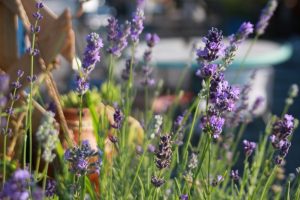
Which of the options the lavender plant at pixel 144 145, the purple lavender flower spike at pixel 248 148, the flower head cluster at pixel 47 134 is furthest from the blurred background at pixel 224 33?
the flower head cluster at pixel 47 134

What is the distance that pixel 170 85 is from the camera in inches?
277

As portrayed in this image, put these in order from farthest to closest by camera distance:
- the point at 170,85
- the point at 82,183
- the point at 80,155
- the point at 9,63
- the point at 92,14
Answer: the point at 92,14 → the point at 170,85 → the point at 9,63 → the point at 82,183 → the point at 80,155

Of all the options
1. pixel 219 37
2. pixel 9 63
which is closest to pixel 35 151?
pixel 9 63

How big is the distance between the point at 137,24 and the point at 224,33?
323 inches

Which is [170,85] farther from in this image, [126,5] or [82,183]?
[82,183]

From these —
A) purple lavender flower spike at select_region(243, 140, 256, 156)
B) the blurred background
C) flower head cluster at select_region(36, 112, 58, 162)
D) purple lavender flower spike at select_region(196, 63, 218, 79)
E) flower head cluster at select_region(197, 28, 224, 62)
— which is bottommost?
flower head cluster at select_region(36, 112, 58, 162)

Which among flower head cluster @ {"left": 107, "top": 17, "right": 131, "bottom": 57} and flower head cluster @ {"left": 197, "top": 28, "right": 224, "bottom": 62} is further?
flower head cluster @ {"left": 107, "top": 17, "right": 131, "bottom": 57}

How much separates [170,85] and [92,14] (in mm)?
4043

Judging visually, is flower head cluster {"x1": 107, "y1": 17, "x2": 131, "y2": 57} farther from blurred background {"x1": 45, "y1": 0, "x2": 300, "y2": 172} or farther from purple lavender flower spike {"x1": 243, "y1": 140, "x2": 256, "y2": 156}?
blurred background {"x1": 45, "y1": 0, "x2": 300, "y2": 172}

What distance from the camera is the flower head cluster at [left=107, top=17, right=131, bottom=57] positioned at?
5.05 feet

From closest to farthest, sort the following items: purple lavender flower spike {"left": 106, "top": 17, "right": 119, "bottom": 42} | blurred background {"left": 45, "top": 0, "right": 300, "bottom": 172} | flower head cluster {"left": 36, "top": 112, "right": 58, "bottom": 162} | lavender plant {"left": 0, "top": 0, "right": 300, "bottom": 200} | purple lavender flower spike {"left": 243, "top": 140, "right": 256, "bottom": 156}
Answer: flower head cluster {"left": 36, "top": 112, "right": 58, "bottom": 162}
lavender plant {"left": 0, "top": 0, "right": 300, "bottom": 200}
purple lavender flower spike {"left": 243, "top": 140, "right": 256, "bottom": 156}
purple lavender flower spike {"left": 106, "top": 17, "right": 119, "bottom": 42}
blurred background {"left": 45, "top": 0, "right": 300, "bottom": 172}

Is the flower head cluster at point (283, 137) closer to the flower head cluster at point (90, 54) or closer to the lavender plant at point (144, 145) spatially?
the lavender plant at point (144, 145)

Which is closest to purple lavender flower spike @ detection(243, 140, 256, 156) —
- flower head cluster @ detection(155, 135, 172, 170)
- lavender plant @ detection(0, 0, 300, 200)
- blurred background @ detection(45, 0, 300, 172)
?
lavender plant @ detection(0, 0, 300, 200)

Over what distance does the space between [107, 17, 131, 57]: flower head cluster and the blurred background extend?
1221 millimetres
